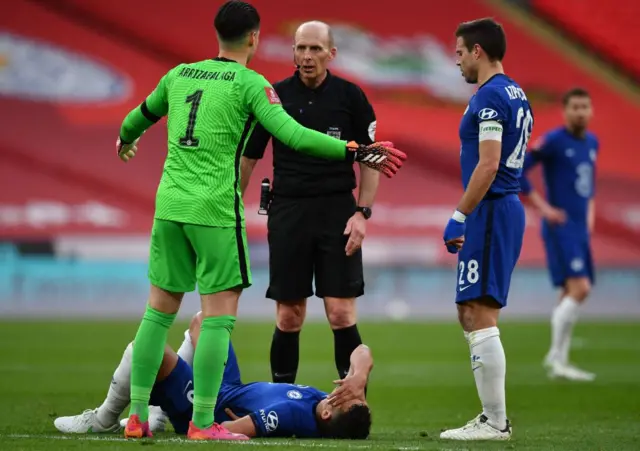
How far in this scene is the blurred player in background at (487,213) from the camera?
20.9ft

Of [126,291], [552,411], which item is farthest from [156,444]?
[126,291]

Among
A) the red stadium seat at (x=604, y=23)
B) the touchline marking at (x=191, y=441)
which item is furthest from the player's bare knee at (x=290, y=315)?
the red stadium seat at (x=604, y=23)

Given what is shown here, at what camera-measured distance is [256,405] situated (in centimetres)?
620

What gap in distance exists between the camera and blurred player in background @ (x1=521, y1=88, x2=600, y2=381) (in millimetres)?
11336

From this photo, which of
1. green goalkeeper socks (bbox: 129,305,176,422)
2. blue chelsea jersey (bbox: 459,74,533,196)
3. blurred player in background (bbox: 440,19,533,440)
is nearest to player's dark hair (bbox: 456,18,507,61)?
blurred player in background (bbox: 440,19,533,440)

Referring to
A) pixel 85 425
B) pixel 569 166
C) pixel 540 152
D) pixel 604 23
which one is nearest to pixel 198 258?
pixel 85 425

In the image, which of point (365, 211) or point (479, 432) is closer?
point (479, 432)

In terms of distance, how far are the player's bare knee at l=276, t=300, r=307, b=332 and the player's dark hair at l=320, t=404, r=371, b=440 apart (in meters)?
1.37

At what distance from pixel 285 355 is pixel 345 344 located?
Answer: 430 millimetres

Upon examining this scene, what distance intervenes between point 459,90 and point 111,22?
7.06m

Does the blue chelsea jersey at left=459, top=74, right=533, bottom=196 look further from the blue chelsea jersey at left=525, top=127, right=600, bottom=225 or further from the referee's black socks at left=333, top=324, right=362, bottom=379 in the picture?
the blue chelsea jersey at left=525, top=127, right=600, bottom=225

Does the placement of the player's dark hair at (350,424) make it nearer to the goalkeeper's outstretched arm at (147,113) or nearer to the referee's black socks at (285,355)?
the referee's black socks at (285,355)

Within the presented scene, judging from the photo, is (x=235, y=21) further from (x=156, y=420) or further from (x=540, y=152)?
(x=540, y=152)

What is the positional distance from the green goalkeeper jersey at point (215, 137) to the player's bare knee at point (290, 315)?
1.51 meters
